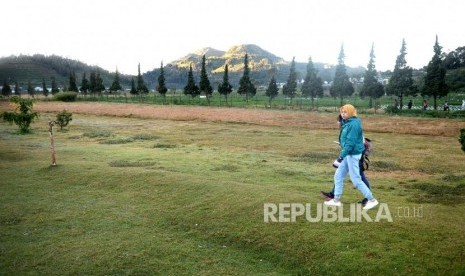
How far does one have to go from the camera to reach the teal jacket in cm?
846

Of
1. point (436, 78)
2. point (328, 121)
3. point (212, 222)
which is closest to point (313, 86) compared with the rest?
point (436, 78)

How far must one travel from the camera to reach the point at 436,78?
2402 inches

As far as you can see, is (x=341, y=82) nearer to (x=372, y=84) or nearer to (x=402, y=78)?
(x=372, y=84)

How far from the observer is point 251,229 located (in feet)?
29.6

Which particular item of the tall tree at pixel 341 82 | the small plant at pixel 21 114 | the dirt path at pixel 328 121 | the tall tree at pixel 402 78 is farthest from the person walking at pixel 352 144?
the tall tree at pixel 341 82

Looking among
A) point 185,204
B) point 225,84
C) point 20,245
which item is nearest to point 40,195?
point 20,245

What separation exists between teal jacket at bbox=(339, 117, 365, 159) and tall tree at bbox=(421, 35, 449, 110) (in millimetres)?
59432

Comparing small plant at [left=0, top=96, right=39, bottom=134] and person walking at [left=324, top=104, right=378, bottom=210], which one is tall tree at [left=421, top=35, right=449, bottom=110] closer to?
small plant at [left=0, top=96, right=39, bottom=134]

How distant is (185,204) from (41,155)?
522 inches

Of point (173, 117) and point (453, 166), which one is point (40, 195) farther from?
point (173, 117)

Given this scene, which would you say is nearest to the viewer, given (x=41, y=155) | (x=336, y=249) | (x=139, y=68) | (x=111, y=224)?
(x=336, y=249)

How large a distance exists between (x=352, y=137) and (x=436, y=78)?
6176cm

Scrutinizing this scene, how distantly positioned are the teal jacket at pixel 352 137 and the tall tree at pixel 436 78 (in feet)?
195

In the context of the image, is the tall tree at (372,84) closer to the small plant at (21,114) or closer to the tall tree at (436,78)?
the tall tree at (436,78)
